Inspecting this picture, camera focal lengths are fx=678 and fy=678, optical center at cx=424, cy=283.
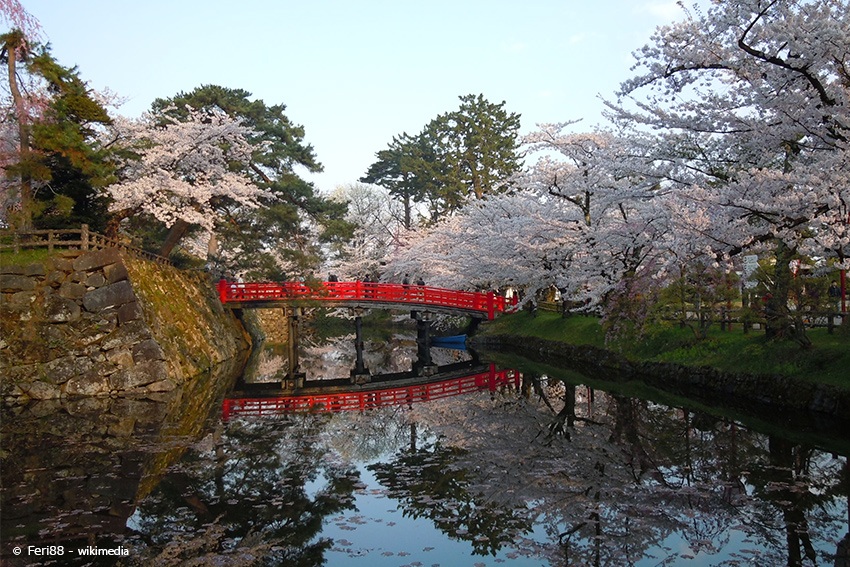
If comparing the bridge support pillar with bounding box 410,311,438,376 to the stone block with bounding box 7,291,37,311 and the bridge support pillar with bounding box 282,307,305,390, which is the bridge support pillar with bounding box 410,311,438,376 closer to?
the bridge support pillar with bounding box 282,307,305,390

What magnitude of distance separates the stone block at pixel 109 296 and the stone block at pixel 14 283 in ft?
4.70

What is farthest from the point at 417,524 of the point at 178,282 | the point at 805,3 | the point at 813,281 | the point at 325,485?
the point at 178,282

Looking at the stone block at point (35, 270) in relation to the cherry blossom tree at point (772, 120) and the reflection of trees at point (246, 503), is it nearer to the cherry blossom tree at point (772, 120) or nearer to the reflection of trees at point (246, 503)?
the reflection of trees at point (246, 503)

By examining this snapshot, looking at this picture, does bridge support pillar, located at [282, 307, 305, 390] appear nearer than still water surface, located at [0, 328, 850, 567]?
No

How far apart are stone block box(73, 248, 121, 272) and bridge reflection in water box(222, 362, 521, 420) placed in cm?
523

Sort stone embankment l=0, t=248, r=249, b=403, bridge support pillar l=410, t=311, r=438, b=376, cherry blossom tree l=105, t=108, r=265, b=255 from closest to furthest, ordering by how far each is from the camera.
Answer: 1. stone embankment l=0, t=248, r=249, b=403
2. cherry blossom tree l=105, t=108, r=265, b=255
3. bridge support pillar l=410, t=311, r=438, b=376

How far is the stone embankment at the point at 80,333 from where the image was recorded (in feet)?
57.7

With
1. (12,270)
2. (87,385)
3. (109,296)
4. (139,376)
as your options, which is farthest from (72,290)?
(139,376)

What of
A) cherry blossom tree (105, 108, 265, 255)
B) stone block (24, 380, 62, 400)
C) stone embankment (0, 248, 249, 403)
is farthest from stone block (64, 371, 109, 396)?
cherry blossom tree (105, 108, 265, 255)

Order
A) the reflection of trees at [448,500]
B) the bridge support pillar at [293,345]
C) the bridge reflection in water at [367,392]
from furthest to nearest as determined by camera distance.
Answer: the bridge support pillar at [293,345] → the bridge reflection in water at [367,392] → the reflection of trees at [448,500]

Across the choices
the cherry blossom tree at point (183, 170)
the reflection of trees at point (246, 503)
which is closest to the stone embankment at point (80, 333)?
the cherry blossom tree at point (183, 170)

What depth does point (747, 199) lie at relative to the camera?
12359 millimetres

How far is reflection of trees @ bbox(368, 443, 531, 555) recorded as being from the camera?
7.68 m

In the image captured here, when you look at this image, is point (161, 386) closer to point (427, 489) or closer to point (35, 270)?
point (35, 270)
